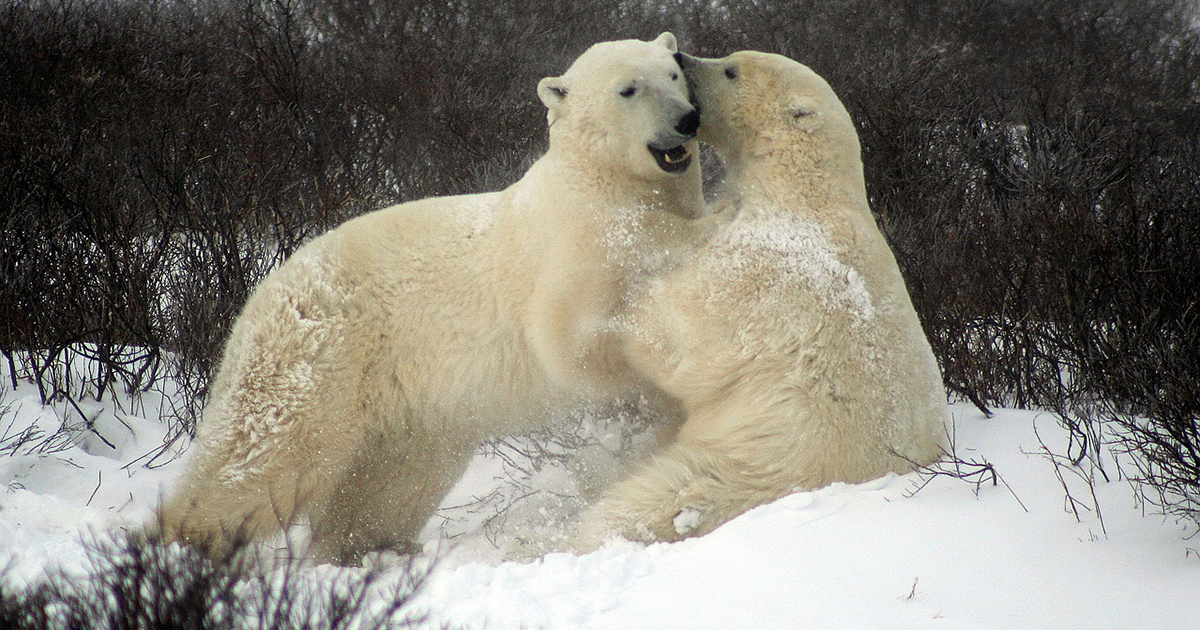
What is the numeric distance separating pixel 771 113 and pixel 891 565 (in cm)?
142

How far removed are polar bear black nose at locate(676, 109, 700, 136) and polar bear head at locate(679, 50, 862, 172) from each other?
264mm

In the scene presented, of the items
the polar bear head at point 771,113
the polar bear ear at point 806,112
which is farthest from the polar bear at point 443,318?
the polar bear ear at point 806,112

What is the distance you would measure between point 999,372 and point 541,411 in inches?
90.5

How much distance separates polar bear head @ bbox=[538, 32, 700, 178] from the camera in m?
2.82

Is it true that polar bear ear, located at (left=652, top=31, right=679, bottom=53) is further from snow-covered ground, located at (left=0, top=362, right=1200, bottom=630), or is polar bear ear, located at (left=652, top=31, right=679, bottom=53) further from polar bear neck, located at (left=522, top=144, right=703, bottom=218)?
snow-covered ground, located at (left=0, top=362, right=1200, bottom=630)

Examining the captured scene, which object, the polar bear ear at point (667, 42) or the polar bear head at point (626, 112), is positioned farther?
the polar bear ear at point (667, 42)

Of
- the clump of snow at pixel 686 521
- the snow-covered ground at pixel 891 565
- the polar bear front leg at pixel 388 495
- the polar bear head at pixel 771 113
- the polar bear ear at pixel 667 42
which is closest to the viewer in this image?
the snow-covered ground at pixel 891 565

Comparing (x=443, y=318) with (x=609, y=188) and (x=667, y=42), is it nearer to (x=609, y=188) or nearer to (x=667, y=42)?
(x=609, y=188)

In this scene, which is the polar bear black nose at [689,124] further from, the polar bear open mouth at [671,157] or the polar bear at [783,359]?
the polar bear at [783,359]

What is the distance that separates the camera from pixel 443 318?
2971 millimetres

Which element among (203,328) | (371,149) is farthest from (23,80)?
(203,328)

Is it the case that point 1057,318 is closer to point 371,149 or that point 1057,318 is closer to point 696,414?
point 696,414

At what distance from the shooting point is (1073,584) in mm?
2027

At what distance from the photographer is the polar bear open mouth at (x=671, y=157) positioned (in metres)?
2.82
